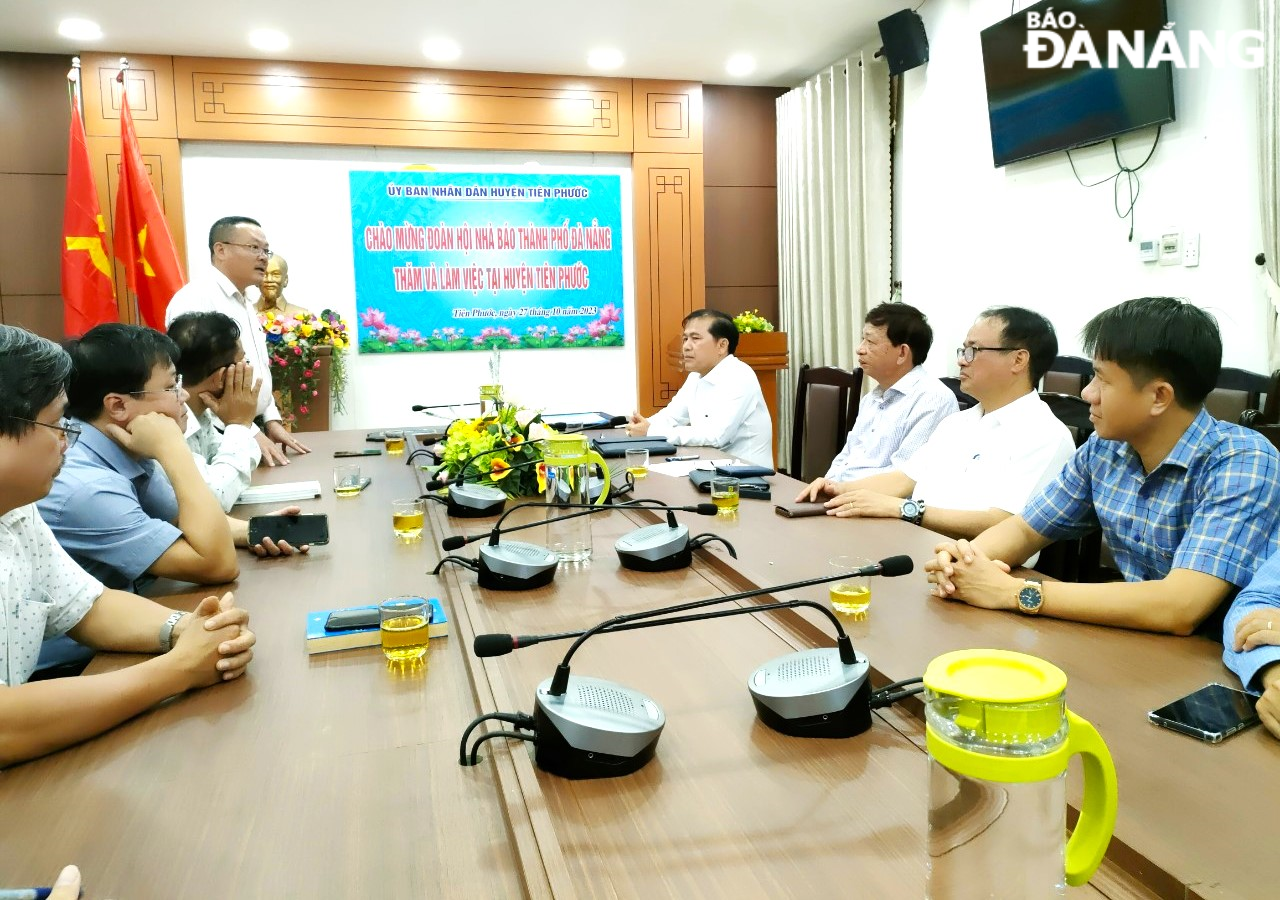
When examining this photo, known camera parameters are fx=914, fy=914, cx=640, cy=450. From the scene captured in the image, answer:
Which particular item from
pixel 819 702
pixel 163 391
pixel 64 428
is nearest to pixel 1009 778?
pixel 819 702

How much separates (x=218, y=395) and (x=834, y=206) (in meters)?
4.20

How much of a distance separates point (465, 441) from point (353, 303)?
389cm

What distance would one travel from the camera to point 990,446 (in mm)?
2322

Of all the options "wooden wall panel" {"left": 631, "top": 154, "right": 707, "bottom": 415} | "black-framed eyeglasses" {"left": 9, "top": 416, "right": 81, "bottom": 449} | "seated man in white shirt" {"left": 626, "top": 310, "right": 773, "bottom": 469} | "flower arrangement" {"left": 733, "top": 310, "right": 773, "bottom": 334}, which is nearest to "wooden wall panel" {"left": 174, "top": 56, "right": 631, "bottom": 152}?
"wooden wall panel" {"left": 631, "top": 154, "right": 707, "bottom": 415}

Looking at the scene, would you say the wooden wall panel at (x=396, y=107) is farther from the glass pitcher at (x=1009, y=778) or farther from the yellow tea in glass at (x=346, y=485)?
the glass pitcher at (x=1009, y=778)

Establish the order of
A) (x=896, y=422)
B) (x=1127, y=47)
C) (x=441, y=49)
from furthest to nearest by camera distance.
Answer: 1. (x=441, y=49)
2. (x=1127, y=47)
3. (x=896, y=422)

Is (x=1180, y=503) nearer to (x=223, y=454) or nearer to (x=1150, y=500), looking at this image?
(x=1150, y=500)

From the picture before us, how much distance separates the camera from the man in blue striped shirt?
1.37m

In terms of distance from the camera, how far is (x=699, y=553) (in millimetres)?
1871

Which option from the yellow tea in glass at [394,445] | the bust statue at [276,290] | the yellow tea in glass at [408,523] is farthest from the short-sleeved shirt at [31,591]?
the bust statue at [276,290]

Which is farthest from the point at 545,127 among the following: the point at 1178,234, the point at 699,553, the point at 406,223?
the point at 699,553

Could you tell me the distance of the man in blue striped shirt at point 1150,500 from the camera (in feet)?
4.50

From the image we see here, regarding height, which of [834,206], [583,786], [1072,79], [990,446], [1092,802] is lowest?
[583,786]

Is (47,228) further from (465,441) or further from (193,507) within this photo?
(193,507)
